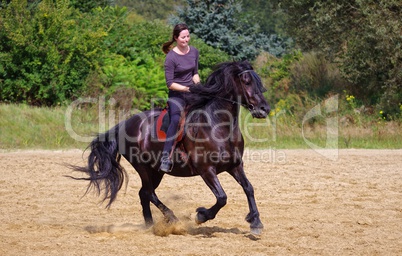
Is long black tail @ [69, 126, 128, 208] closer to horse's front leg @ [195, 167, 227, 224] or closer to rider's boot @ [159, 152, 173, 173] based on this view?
rider's boot @ [159, 152, 173, 173]

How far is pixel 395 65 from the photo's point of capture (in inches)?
768

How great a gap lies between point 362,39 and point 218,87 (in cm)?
1285

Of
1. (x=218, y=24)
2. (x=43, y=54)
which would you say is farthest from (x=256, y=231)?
(x=218, y=24)

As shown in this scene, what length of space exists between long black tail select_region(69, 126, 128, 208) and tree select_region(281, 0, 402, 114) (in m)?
11.9

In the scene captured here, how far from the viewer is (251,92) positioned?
7.91m

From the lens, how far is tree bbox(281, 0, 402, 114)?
19312 millimetres

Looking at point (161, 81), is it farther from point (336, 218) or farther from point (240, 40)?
point (336, 218)

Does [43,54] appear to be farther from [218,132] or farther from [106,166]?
[218,132]

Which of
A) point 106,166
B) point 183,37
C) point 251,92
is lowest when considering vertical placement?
point 106,166

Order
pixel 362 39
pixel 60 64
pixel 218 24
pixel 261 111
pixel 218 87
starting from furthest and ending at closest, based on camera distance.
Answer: pixel 218 24 < pixel 60 64 < pixel 362 39 < pixel 218 87 < pixel 261 111

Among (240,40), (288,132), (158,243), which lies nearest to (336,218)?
(158,243)

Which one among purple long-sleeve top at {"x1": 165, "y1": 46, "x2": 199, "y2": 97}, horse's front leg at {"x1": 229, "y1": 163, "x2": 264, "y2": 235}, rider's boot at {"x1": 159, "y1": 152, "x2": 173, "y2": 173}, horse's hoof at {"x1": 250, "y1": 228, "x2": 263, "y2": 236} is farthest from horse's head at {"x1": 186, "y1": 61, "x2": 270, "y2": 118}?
horse's hoof at {"x1": 250, "y1": 228, "x2": 263, "y2": 236}

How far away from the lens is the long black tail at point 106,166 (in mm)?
9102

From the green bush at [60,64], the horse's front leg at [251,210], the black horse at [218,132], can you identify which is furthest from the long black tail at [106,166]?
the green bush at [60,64]
